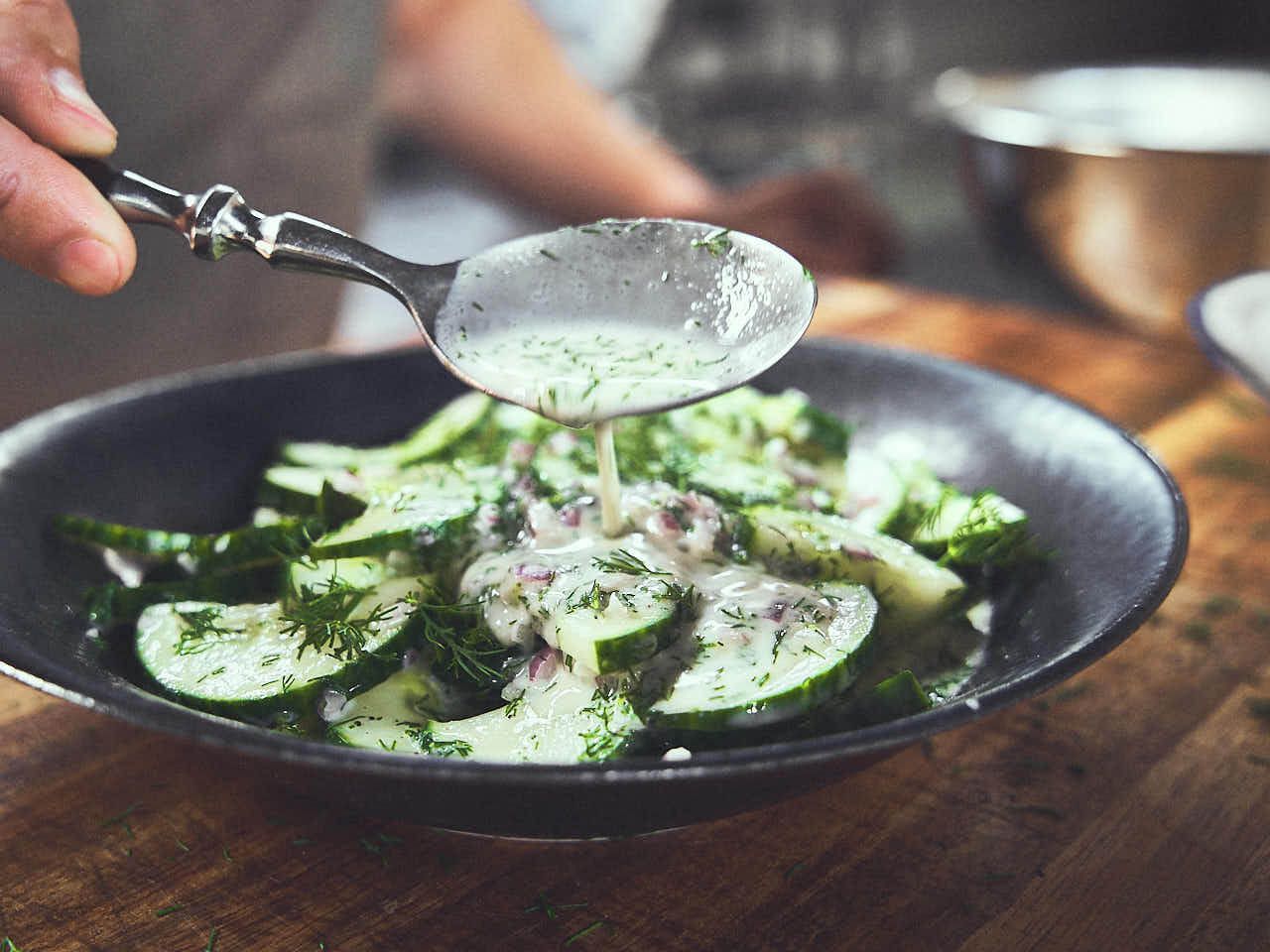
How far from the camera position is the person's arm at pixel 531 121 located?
3689 millimetres

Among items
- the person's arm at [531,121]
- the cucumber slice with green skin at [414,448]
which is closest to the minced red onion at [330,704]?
the cucumber slice with green skin at [414,448]

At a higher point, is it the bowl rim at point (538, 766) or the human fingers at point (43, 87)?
the human fingers at point (43, 87)

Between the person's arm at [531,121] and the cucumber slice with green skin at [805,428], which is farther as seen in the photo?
the person's arm at [531,121]

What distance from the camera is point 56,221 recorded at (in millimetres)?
1361

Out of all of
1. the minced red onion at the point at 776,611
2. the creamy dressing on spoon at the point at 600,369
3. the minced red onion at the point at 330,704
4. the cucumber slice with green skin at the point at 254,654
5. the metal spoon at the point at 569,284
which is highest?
the metal spoon at the point at 569,284

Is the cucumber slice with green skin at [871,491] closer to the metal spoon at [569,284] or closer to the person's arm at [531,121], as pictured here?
the metal spoon at [569,284]

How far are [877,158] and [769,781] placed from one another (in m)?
7.30

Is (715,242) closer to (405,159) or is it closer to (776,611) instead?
(776,611)

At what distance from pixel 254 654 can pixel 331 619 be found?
0.09 metres

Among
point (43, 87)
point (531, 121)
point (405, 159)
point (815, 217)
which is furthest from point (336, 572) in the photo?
point (405, 159)

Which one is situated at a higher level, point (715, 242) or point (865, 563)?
point (715, 242)

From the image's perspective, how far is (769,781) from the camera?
3.31 feet

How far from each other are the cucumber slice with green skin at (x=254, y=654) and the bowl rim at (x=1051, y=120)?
1.87 meters

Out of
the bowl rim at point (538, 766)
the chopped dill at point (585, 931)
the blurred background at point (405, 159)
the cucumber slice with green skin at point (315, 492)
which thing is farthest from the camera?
the blurred background at point (405, 159)
